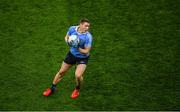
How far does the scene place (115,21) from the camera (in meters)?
12.3

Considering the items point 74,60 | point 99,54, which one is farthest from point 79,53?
point 99,54

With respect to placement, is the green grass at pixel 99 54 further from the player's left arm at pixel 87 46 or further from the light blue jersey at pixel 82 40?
the player's left arm at pixel 87 46

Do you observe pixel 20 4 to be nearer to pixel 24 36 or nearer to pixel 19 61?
pixel 24 36

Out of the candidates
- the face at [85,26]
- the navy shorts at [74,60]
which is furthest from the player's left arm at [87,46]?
the navy shorts at [74,60]

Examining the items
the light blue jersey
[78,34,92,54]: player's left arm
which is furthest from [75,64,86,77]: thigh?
[78,34,92,54]: player's left arm

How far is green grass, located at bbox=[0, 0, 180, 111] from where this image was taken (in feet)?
31.7

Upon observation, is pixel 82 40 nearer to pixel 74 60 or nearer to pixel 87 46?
pixel 87 46

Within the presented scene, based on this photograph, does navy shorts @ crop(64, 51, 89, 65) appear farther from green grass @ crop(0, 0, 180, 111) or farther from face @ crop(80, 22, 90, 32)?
green grass @ crop(0, 0, 180, 111)

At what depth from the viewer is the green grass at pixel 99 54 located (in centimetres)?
967

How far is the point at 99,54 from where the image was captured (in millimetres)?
11188

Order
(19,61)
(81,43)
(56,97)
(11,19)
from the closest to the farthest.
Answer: (81,43) → (56,97) → (19,61) → (11,19)

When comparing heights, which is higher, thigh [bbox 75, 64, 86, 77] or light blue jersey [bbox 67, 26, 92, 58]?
light blue jersey [bbox 67, 26, 92, 58]

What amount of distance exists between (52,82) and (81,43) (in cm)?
178

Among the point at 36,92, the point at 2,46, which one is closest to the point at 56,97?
the point at 36,92
